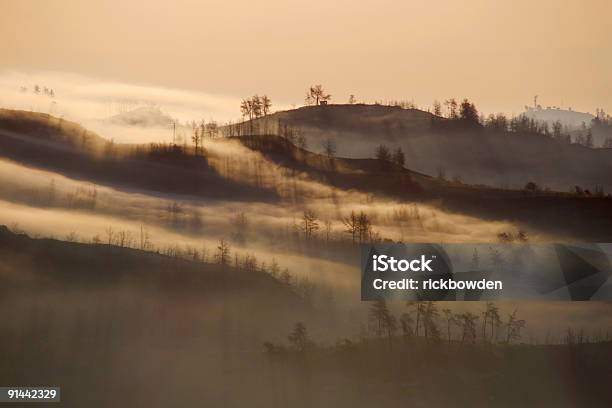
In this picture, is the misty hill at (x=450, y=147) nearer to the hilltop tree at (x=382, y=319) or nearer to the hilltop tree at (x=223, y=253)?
the hilltop tree at (x=223, y=253)

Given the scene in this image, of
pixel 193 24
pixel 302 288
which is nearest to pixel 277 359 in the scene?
pixel 302 288

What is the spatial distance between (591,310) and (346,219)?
401 centimetres

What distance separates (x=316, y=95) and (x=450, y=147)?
2333mm

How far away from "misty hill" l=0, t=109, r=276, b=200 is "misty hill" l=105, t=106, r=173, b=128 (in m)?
0.37

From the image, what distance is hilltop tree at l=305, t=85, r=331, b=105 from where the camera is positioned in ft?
62.7

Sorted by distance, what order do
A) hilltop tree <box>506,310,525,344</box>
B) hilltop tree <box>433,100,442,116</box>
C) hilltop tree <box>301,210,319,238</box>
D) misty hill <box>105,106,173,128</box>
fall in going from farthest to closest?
hilltop tree <box>433,100,442,116</box>, misty hill <box>105,106,173,128</box>, hilltop tree <box>301,210,319,238</box>, hilltop tree <box>506,310,525,344</box>

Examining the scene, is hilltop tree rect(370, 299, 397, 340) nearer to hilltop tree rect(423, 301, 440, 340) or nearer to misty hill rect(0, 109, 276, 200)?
hilltop tree rect(423, 301, 440, 340)

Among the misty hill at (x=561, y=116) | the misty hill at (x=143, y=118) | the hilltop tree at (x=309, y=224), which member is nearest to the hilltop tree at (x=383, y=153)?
the hilltop tree at (x=309, y=224)

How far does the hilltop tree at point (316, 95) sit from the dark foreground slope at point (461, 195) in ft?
2.56

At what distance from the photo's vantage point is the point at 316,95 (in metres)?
19.1

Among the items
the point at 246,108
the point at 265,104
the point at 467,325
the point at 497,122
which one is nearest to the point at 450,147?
the point at 497,122

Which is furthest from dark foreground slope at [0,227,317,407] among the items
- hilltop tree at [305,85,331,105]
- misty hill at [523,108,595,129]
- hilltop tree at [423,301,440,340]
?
misty hill at [523,108,595,129]

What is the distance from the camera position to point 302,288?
739 inches

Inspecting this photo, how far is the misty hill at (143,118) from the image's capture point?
62.5 ft
